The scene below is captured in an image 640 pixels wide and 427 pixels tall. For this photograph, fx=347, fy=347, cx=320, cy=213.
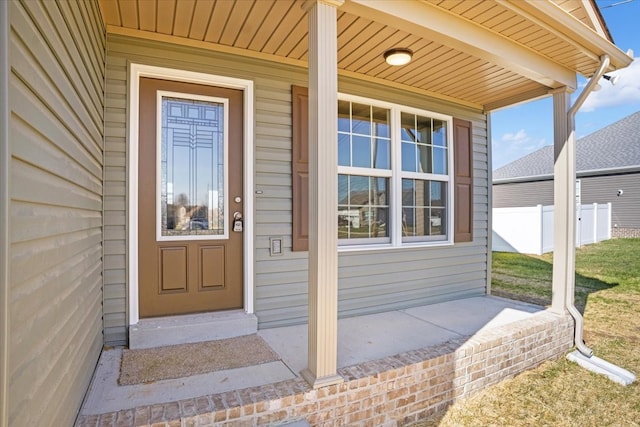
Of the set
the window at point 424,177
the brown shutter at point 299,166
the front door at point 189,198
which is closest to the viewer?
the front door at point 189,198

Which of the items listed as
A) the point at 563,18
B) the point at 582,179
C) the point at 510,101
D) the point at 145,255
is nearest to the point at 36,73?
the point at 145,255

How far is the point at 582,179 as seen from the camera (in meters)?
15.2

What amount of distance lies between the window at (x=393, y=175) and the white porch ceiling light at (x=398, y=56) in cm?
57

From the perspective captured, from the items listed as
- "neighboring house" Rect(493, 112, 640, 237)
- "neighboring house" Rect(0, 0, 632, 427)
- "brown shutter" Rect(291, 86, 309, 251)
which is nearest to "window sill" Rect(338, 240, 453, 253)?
"neighboring house" Rect(0, 0, 632, 427)

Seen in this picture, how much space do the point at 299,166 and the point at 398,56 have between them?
129 cm

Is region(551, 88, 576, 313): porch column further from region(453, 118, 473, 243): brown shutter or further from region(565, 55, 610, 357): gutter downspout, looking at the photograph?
region(453, 118, 473, 243): brown shutter

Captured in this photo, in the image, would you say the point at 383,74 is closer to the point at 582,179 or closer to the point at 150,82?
the point at 150,82

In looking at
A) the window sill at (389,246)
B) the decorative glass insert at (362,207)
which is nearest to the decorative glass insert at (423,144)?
the decorative glass insert at (362,207)

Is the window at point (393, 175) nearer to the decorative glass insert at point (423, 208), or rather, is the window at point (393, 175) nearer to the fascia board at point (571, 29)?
the decorative glass insert at point (423, 208)

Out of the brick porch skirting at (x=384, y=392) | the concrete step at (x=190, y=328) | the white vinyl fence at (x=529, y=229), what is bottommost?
the brick porch skirting at (x=384, y=392)

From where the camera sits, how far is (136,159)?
2697 mm

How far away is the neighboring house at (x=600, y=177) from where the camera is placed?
1364cm

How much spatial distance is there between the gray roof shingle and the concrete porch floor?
567 inches

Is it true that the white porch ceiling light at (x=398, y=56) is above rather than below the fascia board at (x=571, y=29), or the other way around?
below
